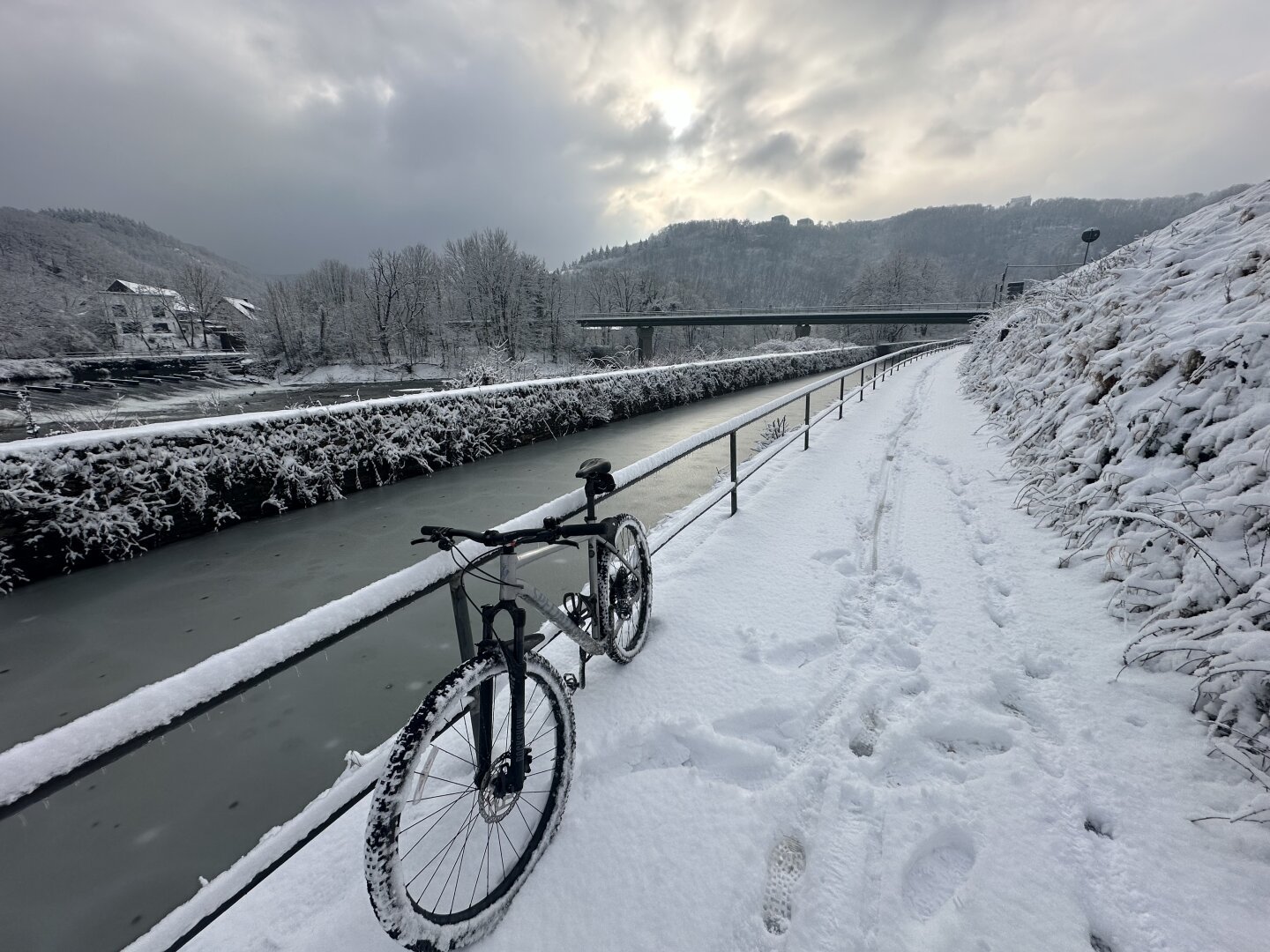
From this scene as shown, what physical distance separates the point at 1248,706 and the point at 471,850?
317 centimetres

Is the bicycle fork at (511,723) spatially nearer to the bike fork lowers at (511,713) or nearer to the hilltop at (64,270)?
the bike fork lowers at (511,713)

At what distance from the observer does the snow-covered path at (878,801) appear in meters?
1.63

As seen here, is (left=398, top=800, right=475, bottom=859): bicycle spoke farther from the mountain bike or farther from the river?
the river

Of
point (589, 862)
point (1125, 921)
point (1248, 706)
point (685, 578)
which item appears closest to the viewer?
point (1125, 921)

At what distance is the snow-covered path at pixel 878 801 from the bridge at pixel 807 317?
54.4 m

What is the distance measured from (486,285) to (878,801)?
60.2 m

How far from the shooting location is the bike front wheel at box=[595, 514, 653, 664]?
278 centimetres

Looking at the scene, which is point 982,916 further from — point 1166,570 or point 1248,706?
point 1166,570

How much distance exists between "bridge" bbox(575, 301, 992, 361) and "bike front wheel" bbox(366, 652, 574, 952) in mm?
56301

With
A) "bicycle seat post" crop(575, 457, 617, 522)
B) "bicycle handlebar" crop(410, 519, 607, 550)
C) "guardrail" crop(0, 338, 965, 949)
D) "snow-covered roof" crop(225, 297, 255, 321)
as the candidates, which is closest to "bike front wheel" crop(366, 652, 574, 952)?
"guardrail" crop(0, 338, 965, 949)

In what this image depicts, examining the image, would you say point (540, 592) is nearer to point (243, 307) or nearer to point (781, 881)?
point (781, 881)

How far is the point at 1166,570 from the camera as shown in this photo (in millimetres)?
2936

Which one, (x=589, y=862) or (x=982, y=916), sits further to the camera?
(x=589, y=862)

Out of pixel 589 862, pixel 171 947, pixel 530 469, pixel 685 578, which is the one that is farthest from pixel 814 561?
pixel 530 469
